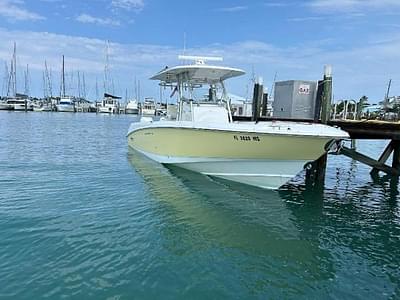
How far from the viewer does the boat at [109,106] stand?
102 meters

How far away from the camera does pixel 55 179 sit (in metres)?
12.2

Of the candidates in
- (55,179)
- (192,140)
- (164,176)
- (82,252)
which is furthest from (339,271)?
(55,179)

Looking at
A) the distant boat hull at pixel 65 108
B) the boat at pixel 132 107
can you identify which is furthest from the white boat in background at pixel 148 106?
the distant boat hull at pixel 65 108

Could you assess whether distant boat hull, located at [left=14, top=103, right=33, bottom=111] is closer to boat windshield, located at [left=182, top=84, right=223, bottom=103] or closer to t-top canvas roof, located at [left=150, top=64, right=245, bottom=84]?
t-top canvas roof, located at [left=150, top=64, right=245, bottom=84]

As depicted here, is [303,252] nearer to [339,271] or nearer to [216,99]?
[339,271]

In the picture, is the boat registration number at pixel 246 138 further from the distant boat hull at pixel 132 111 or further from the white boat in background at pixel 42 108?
the distant boat hull at pixel 132 111

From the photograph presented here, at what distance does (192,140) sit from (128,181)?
2.62 metres

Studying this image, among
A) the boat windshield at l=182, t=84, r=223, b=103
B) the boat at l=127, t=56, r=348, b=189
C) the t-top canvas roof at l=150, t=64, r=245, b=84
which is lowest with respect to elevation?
the boat at l=127, t=56, r=348, b=189

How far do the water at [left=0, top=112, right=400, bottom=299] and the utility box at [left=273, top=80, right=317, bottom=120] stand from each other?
3607mm

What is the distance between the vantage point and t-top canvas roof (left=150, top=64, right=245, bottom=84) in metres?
12.5

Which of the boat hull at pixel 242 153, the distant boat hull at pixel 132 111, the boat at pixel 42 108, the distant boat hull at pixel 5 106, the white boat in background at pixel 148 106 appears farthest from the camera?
the distant boat hull at pixel 132 111

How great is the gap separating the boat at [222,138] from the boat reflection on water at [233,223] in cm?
58

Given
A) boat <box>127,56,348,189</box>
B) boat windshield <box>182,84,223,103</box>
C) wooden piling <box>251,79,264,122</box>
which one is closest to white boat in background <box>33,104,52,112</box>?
wooden piling <box>251,79,264,122</box>

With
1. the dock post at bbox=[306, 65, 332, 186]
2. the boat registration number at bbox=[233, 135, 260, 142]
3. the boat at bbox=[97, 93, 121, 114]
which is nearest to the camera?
the boat registration number at bbox=[233, 135, 260, 142]
